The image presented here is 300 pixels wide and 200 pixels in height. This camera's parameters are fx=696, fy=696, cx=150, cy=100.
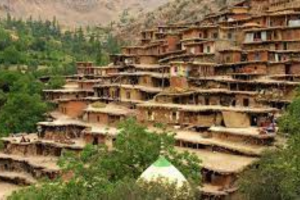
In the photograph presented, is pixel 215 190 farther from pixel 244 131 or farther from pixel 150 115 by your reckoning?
pixel 150 115

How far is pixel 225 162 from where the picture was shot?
32.0 metres

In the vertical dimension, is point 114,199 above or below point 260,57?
below

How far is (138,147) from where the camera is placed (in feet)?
89.0

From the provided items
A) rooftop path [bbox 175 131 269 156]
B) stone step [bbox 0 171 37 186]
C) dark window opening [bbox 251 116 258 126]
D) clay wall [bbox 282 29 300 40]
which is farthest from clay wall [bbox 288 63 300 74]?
stone step [bbox 0 171 37 186]

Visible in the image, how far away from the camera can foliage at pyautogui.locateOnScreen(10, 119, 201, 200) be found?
77.1 feet

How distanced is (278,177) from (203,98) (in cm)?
1602

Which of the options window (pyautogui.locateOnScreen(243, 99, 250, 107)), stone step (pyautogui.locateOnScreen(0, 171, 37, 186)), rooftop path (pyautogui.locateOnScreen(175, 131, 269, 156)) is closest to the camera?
rooftop path (pyautogui.locateOnScreen(175, 131, 269, 156))

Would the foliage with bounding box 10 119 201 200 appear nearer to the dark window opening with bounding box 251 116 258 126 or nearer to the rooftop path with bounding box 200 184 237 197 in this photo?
the rooftop path with bounding box 200 184 237 197

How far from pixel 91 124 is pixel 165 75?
19.3 feet

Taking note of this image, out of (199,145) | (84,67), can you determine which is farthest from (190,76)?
(84,67)

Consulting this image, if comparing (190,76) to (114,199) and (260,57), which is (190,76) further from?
(114,199)

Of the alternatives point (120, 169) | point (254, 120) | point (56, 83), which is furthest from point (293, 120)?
point (56, 83)

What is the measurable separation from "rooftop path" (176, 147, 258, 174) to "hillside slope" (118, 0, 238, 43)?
49.8m

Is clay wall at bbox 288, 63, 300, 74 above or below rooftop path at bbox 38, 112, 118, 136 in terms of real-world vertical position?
above
